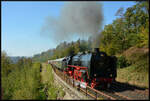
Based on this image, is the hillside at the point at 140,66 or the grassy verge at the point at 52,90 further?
the hillside at the point at 140,66

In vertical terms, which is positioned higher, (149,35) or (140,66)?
(149,35)

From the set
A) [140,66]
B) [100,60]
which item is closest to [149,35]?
[140,66]

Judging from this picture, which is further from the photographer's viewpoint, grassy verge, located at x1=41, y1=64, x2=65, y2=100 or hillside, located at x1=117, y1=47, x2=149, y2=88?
hillside, located at x1=117, y1=47, x2=149, y2=88

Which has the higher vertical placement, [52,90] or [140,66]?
[140,66]

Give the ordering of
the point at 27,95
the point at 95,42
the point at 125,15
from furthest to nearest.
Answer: the point at 125,15, the point at 95,42, the point at 27,95

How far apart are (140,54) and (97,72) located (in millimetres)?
5493

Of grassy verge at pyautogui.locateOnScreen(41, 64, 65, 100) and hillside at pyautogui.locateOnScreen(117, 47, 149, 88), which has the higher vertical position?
hillside at pyautogui.locateOnScreen(117, 47, 149, 88)

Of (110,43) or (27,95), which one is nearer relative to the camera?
(27,95)

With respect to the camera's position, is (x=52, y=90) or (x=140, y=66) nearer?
(x=52, y=90)

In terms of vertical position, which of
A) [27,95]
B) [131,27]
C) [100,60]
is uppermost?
[131,27]

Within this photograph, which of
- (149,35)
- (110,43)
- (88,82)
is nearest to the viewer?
(88,82)

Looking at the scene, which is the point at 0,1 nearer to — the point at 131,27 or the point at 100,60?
the point at 100,60

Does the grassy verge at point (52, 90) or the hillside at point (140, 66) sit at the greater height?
the hillside at point (140, 66)

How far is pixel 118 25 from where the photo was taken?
80.8ft
